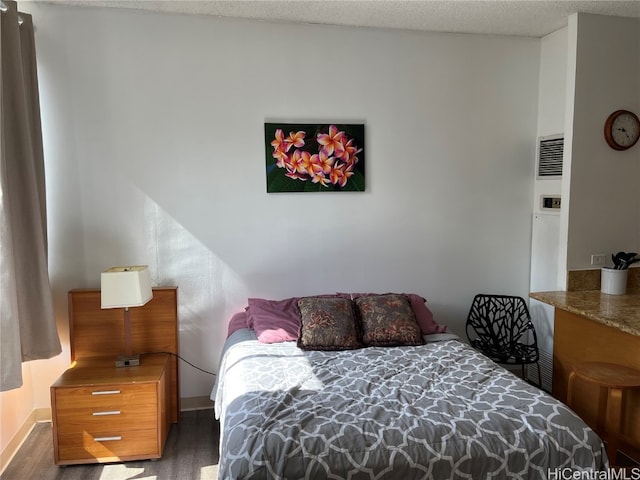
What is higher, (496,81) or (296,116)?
(496,81)

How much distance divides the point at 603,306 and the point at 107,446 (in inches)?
114

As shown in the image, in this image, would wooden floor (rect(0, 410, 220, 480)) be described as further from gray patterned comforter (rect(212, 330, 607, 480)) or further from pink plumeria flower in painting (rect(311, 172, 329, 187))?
pink plumeria flower in painting (rect(311, 172, 329, 187))

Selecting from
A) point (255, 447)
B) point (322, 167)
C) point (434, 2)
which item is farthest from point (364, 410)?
point (434, 2)

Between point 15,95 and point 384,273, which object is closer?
point 15,95

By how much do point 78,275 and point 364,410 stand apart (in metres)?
2.05

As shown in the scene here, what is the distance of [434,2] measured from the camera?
3.02m

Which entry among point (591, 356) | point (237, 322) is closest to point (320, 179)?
point (237, 322)

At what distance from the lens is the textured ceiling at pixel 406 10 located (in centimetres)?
304

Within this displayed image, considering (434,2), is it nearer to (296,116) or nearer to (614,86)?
(296,116)

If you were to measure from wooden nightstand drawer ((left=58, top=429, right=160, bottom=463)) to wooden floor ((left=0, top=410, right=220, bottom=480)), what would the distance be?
A: 2.1 inches

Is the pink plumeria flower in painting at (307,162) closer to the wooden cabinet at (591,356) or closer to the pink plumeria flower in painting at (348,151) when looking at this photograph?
the pink plumeria flower in painting at (348,151)

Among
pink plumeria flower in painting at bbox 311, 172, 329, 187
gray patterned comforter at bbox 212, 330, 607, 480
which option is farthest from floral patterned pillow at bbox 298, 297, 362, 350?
pink plumeria flower in painting at bbox 311, 172, 329, 187

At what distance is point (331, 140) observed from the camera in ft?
11.3

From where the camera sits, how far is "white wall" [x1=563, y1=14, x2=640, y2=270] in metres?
3.27
